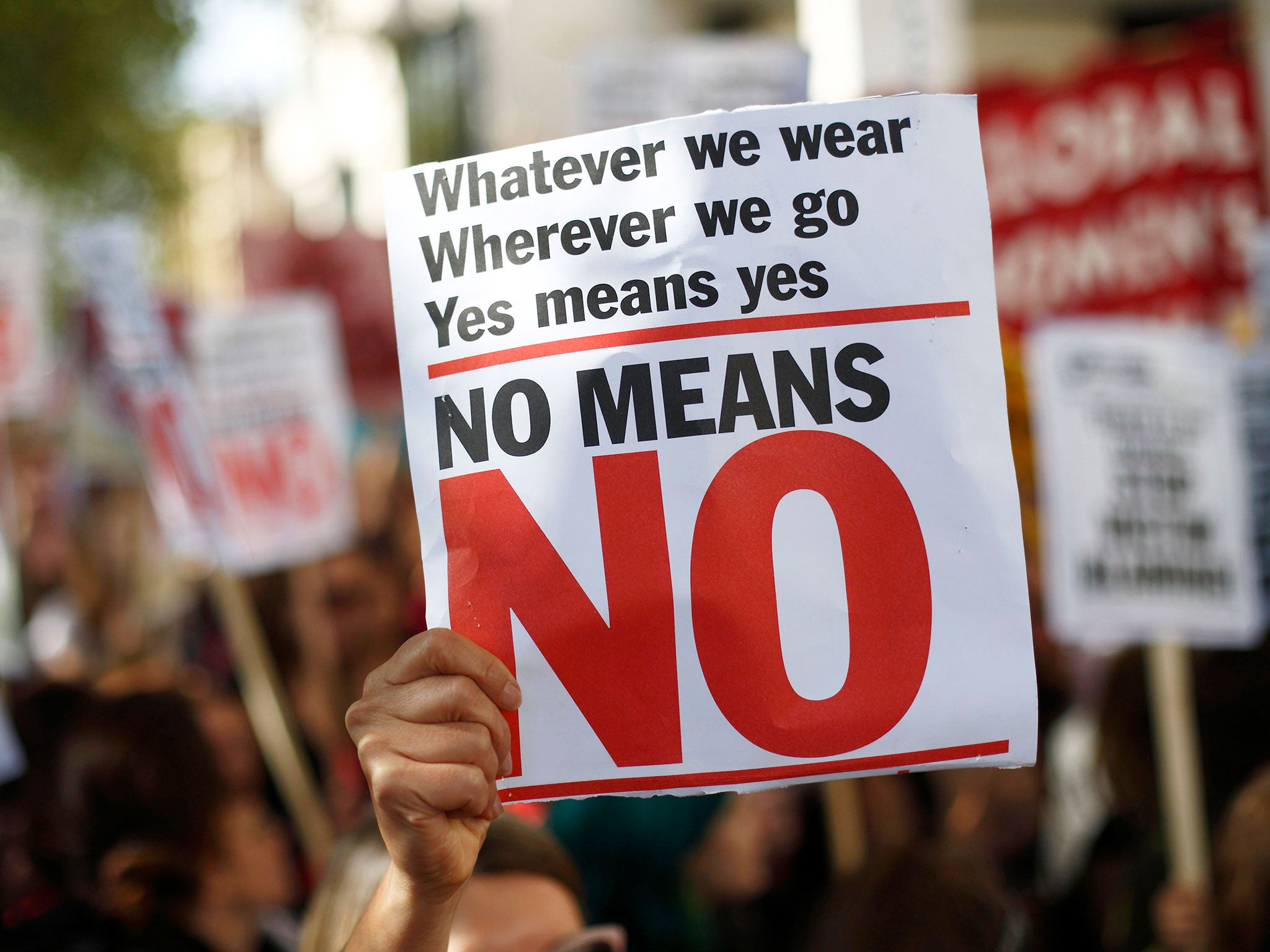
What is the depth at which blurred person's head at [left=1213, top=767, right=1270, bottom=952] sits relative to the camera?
2.10 meters

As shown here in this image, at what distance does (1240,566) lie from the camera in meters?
3.04

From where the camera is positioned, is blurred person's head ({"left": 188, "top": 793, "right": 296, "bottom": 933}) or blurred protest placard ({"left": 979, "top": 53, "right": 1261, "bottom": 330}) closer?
blurred person's head ({"left": 188, "top": 793, "right": 296, "bottom": 933})

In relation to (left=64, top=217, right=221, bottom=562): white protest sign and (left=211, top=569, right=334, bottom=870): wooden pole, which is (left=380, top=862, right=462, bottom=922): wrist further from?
(left=64, top=217, right=221, bottom=562): white protest sign

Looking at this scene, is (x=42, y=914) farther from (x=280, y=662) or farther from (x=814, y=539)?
(x=280, y=662)

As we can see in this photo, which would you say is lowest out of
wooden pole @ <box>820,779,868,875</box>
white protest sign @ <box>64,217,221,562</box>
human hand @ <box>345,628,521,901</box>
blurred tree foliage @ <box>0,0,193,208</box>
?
wooden pole @ <box>820,779,868,875</box>

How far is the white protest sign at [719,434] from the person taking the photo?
4.52ft

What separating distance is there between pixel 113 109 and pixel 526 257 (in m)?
12.0

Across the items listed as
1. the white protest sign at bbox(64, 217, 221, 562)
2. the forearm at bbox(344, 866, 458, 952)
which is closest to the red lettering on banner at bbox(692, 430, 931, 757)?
the forearm at bbox(344, 866, 458, 952)

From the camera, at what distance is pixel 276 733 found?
396 centimetres

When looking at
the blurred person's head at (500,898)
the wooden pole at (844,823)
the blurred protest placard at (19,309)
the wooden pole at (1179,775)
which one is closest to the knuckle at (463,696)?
the blurred person's head at (500,898)

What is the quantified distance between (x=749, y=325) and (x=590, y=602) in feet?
1.09

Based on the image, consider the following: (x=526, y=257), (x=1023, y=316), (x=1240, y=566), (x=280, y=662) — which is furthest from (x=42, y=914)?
(x=1023, y=316)

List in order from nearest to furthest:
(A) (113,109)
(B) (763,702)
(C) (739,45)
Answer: (B) (763,702)
(C) (739,45)
(A) (113,109)

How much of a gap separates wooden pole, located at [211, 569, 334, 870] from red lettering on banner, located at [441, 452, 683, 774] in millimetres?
2433
